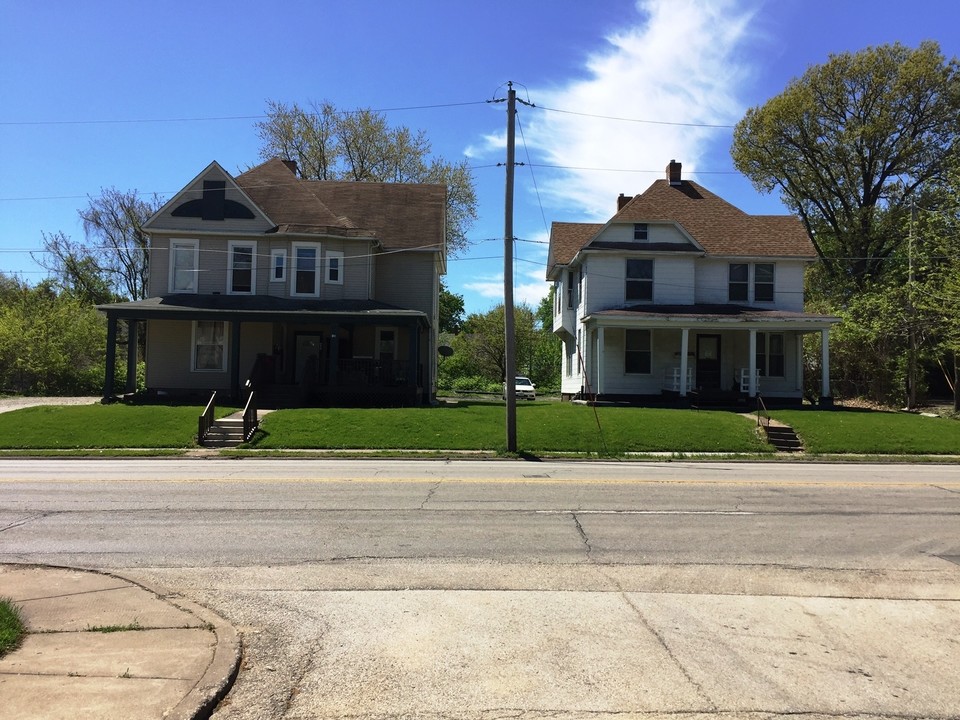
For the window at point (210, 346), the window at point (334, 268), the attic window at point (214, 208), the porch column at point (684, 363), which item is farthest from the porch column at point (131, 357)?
the porch column at point (684, 363)

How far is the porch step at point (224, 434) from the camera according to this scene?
65.3ft

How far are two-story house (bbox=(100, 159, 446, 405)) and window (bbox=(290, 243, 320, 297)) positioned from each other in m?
0.04

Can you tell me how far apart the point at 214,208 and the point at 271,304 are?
4.73 m

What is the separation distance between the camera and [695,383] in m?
29.0

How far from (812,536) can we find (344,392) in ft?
64.2

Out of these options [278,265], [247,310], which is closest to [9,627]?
[247,310]

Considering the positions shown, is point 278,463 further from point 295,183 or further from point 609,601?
point 295,183

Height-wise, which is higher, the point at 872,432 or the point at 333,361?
the point at 333,361

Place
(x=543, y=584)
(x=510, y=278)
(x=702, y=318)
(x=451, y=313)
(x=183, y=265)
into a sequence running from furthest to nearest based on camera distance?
(x=451, y=313) → (x=183, y=265) → (x=702, y=318) → (x=510, y=278) → (x=543, y=584)

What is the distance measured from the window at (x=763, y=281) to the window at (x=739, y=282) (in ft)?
1.22

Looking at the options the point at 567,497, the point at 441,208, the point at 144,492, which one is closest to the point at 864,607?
the point at 567,497

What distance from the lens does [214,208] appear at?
27.4 meters

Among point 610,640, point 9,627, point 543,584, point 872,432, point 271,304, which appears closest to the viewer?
point 9,627

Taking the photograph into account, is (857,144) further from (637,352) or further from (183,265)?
(183,265)
